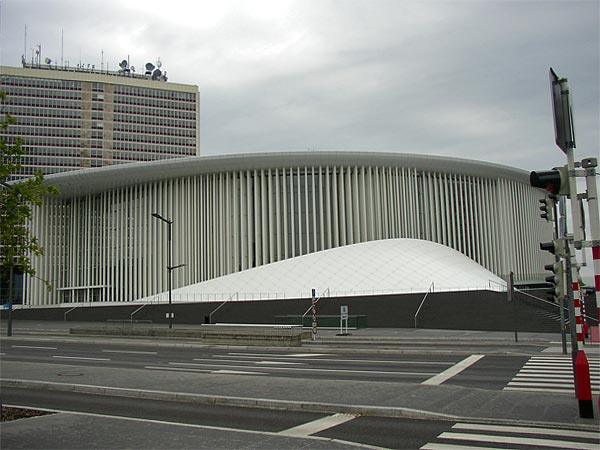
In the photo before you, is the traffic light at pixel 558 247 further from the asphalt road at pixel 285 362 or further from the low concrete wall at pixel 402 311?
the low concrete wall at pixel 402 311

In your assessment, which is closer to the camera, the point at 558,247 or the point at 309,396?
the point at 558,247

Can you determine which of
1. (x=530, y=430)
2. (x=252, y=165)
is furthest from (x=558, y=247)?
(x=252, y=165)

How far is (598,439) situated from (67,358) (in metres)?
19.7

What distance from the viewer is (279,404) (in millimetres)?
11945

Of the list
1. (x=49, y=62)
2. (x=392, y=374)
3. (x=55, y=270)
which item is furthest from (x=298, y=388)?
(x=49, y=62)

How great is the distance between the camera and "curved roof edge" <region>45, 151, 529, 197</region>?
5756cm

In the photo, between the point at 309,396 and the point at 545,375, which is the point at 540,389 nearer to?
the point at 545,375

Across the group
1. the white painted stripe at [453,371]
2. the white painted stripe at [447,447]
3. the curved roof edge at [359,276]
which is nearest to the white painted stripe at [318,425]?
the white painted stripe at [447,447]

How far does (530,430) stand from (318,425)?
3.49 metres

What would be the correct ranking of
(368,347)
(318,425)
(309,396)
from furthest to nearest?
(368,347), (309,396), (318,425)

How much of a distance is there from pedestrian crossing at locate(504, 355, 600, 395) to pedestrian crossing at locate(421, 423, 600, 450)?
4117mm

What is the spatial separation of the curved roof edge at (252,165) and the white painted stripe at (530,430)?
47.8m

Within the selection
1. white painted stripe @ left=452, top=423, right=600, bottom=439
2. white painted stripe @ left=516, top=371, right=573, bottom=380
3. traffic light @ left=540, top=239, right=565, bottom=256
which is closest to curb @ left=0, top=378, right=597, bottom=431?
white painted stripe @ left=452, top=423, right=600, bottom=439

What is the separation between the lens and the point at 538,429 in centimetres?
965
